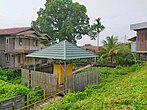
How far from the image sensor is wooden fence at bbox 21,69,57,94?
14.4 metres

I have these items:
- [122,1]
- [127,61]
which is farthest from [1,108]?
[127,61]

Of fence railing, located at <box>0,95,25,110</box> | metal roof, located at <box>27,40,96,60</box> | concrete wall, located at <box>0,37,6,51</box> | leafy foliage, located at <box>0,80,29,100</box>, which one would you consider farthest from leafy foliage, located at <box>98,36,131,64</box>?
fence railing, located at <box>0,95,25,110</box>

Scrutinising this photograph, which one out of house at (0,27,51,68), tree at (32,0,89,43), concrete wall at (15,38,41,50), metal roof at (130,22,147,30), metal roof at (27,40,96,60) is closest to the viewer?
metal roof at (27,40,96,60)

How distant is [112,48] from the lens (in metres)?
29.5

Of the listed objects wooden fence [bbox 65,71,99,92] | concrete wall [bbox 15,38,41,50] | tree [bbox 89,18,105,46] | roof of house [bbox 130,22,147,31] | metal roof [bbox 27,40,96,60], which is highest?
tree [bbox 89,18,105,46]

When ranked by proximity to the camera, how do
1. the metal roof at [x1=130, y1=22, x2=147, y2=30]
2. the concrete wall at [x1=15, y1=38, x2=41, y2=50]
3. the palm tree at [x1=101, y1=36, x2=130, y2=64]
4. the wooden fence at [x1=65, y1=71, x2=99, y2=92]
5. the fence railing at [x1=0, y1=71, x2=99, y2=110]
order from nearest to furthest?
1. the fence railing at [x1=0, y1=71, x2=99, y2=110]
2. the wooden fence at [x1=65, y1=71, x2=99, y2=92]
3. the metal roof at [x1=130, y1=22, x2=147, y2=30]
4. the concrete wall at [x1=15, y1=38, x2=41, y2=50]
5. the palm tree at [x1=101, y1=36, x2=130, y2=64]

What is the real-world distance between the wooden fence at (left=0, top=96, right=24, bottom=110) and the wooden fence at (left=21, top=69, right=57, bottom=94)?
282cm

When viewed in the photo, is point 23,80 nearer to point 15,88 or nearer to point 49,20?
point 15,88

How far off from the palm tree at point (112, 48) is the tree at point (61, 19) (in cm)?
936

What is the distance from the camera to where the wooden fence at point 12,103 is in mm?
10765

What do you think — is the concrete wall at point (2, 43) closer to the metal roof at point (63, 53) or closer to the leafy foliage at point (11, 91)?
the metal roof at point (63, 53)

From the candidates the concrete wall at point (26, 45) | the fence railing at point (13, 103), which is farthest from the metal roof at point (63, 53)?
the concrete wall at point (26, 45)

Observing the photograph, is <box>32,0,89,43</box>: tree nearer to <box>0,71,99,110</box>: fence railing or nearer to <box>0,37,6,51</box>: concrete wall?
<box>0,37,6,51</box>: concrete wall

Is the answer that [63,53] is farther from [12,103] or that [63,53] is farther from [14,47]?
[14,47]
